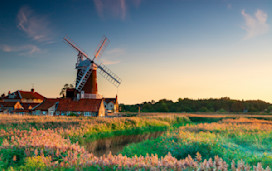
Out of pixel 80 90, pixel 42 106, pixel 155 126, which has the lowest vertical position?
pixel 155 126

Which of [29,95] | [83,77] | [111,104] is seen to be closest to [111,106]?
[111,104]

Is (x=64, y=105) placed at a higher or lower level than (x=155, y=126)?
higher

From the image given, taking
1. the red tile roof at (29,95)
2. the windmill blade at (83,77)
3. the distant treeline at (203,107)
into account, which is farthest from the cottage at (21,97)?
the windmill blade at (83,77)

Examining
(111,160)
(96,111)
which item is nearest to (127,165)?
(111,160)

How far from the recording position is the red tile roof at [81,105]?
40469 millimetres

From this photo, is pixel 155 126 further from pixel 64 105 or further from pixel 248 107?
pixel 248 107

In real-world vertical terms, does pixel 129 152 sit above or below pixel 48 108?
below

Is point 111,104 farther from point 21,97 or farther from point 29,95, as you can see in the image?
point 21,97

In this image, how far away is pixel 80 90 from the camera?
43.6 m

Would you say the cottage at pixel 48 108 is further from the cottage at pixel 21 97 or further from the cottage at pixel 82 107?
the cottage at pixel 21 97

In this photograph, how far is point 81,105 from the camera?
41.3 meters

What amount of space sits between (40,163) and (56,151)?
1762mm

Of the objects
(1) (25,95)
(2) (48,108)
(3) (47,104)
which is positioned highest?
(1) (25,95)

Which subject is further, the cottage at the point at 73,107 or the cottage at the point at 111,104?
the cottage at the point at 111,104
